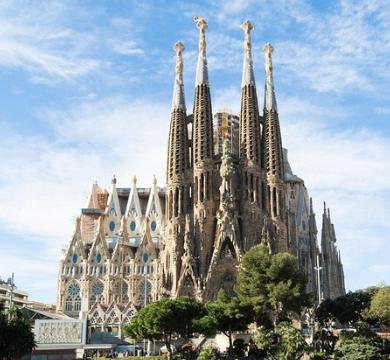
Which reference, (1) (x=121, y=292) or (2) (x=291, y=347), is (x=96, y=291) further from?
(2) (x=291, y=347)

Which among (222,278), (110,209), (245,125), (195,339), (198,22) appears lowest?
(195,339)

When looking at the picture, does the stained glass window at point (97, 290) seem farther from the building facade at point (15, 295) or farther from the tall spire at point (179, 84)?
the tall spire at point (179, 84)

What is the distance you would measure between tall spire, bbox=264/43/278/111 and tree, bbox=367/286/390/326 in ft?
118

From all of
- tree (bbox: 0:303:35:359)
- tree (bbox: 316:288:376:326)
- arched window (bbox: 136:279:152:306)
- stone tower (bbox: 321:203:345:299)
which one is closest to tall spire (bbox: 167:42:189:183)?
arched window (bbox: 136:279:152:306)

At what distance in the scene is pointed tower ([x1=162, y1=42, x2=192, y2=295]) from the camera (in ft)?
207

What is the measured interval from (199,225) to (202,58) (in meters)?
21.8

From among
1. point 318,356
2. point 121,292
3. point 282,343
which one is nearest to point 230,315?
point 282,343

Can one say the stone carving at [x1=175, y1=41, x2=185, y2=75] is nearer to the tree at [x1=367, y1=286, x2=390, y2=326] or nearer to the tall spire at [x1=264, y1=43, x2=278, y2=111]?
the tall spire at [x1=264, y1=43, x2=278, y2=111]

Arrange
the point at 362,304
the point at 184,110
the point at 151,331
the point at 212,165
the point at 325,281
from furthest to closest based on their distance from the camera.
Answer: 1. the point at 325,281
2. the point at 184,110
3. the point at 212,165
4. the point at 362,304
5. the point at 151,331


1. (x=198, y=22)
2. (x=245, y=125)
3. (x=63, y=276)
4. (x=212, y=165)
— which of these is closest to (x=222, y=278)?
(x=212, y=165)

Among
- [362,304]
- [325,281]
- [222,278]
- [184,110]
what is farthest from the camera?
[325,281]

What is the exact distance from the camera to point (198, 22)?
2896 inches

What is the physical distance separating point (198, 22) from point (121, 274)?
109 ft

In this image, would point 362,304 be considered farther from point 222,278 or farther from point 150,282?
point 150,282
